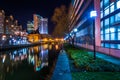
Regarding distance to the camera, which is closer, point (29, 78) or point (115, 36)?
point (29, 78)

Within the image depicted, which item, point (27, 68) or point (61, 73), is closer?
point (61, 73)

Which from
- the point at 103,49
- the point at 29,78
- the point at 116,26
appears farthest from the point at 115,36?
the point at 29,78

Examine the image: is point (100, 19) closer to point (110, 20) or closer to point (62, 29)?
point (110, 20)

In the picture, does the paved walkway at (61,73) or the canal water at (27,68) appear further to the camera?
the canal water at (27,68)

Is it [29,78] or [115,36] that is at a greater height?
[115,36]

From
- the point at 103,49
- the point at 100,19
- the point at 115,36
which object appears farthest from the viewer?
the point at 100,19

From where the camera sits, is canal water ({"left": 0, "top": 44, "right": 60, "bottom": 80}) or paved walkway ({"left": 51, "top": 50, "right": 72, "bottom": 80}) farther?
canal water ({"left": 0, "top": 44, "right": 60, "bottom": 80})

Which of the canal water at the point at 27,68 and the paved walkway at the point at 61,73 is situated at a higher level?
the paved walkway at the point at 61,73

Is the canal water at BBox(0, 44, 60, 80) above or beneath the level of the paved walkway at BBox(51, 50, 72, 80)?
beneath

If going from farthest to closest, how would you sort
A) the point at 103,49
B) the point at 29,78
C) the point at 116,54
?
the point at 103,49 → the point at 116,54 → the point at 29,78

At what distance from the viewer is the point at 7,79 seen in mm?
16359

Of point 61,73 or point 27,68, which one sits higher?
point 61,73

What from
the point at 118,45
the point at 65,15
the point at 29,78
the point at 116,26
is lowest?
the point at 29,78

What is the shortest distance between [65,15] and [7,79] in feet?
166
